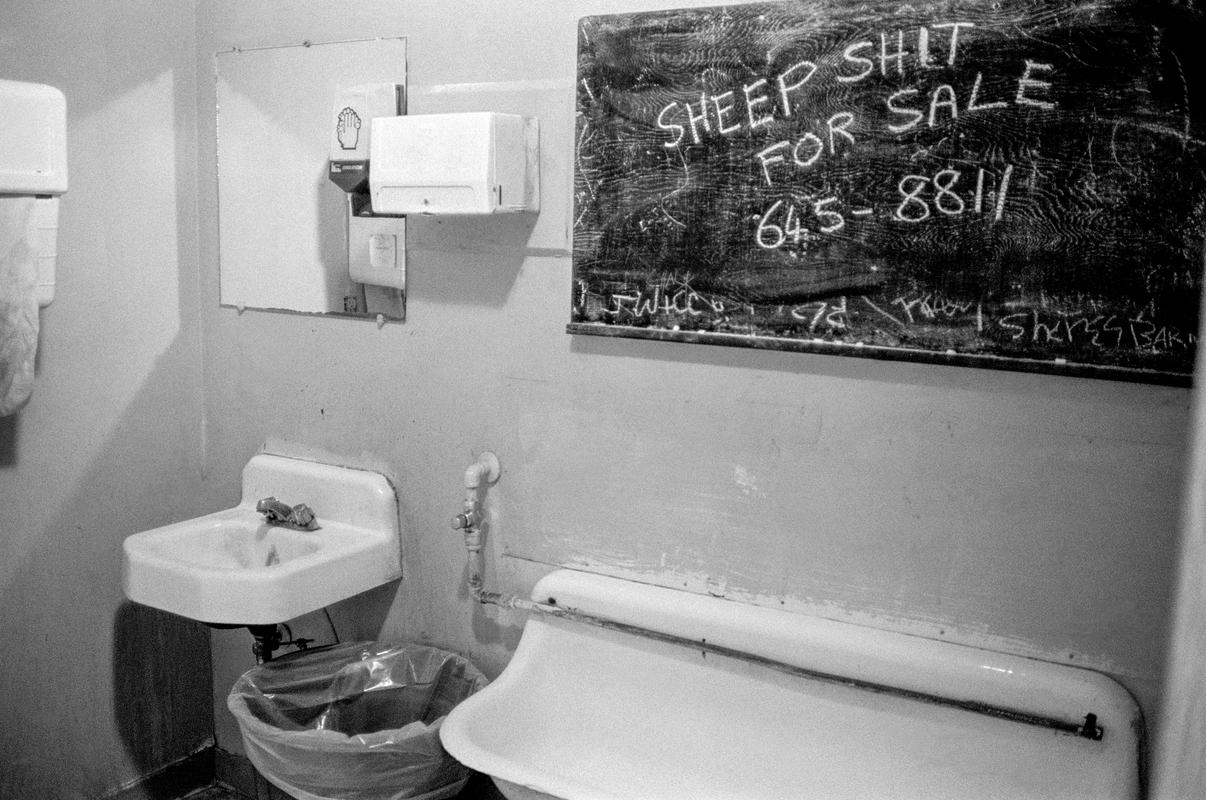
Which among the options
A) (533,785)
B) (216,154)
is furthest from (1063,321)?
(216,154)

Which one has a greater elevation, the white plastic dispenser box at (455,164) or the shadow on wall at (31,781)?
the white plastic dispenser box at (455,164)

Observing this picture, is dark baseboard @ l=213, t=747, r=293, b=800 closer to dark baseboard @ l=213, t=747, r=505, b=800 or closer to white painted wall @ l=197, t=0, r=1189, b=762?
dark baseboard @ l=213, t=747, r=505, b=800

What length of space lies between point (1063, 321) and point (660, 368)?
2.25 ft

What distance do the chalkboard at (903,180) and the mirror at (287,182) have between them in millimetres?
595

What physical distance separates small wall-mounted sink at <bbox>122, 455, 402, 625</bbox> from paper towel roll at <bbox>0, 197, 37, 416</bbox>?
0.38m

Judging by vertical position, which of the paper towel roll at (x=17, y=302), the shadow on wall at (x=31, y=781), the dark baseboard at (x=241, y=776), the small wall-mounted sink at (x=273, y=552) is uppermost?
the paper towel roll at (x=17, y=302)

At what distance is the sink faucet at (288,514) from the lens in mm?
2318

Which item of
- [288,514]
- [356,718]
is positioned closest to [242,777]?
[356,718]

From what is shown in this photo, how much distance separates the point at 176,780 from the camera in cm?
260

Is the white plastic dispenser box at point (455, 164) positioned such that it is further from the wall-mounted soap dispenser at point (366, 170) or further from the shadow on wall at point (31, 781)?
the shadow on wall at point (31, 781)

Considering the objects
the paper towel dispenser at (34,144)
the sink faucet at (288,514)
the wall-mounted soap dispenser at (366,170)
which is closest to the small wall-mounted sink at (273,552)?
the sink faucet at (288,514)

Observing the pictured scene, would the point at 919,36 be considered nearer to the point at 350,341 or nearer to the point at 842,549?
the point at 842,549

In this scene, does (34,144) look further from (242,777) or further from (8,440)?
(242,777)

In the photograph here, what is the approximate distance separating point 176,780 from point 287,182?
1.49 m
